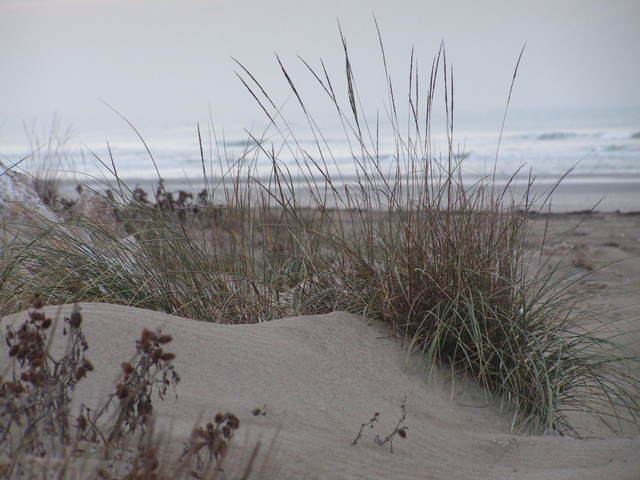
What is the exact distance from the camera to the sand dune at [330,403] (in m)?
2.04

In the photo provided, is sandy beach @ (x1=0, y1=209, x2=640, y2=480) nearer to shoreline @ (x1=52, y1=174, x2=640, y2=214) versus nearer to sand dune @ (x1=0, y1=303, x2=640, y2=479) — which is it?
sand dune @ (x1=0, y1=303, x2=640, y2=479)

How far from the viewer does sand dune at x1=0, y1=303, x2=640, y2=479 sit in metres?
2.04

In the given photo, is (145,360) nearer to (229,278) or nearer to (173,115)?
(229,278)

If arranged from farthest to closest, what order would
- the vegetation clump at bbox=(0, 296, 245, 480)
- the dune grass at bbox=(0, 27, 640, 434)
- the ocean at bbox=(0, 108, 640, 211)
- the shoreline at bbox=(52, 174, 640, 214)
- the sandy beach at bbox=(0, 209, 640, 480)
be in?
the ocean at bbox=(0, 108, 640, 211), the shoreline at bbox=(52, 174, 640, 214), the dune grass at bbox=(0, 27, 640, 434), the sandy beach at bbox=(0, 209, 640, 480), the vegetation clump at bbox=(0, 296, 245, 480)

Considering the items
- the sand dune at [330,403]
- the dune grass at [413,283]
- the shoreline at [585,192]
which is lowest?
the sand dune at [330,403]

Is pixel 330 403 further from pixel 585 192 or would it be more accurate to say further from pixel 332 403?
pixel 585 192

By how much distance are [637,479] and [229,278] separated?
1802 mm

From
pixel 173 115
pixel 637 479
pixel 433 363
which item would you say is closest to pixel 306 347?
pixel 433 363

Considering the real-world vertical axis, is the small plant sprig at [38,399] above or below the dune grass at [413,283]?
below

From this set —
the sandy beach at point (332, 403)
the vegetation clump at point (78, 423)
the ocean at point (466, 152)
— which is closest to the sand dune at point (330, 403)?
the sandy beach at point (332, 403)

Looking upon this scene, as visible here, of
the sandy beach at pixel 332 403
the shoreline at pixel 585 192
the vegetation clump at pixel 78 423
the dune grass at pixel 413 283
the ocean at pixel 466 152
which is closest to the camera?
the vegetation clump at pixel 78 423

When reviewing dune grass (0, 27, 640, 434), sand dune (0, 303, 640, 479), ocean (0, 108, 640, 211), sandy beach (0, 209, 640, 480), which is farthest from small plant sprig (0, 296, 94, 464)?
ocean (0, 108, 640, 211)

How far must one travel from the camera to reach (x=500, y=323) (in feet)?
8.74

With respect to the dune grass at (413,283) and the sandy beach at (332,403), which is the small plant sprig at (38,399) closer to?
the sandy beach at (332,403)
